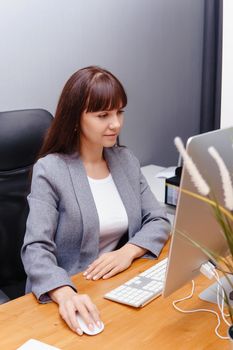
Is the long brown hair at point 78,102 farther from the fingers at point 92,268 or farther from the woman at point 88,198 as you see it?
the fingers at point 92,268

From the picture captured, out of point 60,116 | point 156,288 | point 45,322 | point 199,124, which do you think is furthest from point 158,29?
point 45,322

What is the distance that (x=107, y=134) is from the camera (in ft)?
5.07

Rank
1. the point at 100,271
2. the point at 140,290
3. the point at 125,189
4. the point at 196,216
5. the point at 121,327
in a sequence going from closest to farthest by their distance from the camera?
the point at 196,216, the point at 121,327, the point at 140,290, the point at 100,271, the point at 125,189

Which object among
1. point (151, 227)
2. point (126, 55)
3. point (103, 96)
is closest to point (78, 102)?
point (103, 96)

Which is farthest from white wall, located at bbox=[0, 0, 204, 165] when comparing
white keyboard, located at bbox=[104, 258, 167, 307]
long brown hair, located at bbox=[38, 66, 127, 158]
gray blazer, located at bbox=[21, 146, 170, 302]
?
white keyboard, located at bbox=[104, 258, 167, 307]

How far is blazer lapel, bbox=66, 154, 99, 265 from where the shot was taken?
1.50 metres

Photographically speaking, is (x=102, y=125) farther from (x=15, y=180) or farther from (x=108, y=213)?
(x=15, y=180)

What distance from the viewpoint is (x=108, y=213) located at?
5.19ft

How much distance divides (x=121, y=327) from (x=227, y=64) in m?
1.15

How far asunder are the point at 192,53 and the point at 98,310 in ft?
7.10

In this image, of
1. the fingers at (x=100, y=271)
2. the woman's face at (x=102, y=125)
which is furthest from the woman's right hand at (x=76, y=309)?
the woman's face at (x=102, y=125)

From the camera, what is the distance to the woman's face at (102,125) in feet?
5.03

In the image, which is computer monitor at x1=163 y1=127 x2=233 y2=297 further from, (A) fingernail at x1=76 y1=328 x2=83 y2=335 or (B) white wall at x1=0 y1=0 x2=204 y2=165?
(B) white wall at x1=0 y1=0 x2=204 y2=165

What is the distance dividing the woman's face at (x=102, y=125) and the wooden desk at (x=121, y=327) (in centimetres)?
52
